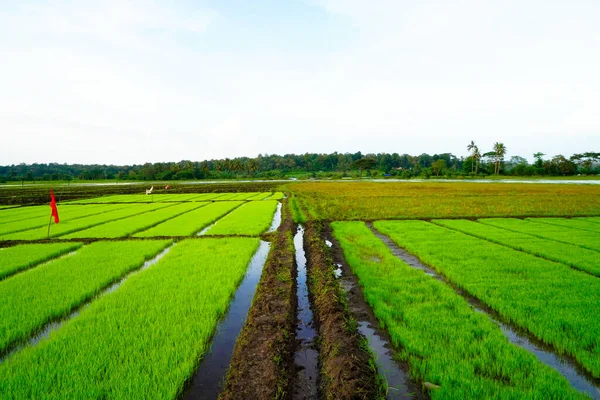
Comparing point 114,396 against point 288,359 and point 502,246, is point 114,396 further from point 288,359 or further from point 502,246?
point 502,246

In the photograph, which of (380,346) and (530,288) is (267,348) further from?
(530,288)

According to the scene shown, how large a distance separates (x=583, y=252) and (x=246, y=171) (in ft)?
363

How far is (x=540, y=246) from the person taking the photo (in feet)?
33.1

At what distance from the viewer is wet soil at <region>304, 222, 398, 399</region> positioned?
138 inches

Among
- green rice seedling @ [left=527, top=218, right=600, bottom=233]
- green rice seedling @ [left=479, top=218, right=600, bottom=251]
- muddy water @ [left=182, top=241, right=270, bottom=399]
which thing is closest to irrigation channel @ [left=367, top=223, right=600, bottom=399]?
muddy water @ [left=182, top=241, right=270, bottom=399]

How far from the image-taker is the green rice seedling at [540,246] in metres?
8.20

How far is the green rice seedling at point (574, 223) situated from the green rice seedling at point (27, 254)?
813 inches

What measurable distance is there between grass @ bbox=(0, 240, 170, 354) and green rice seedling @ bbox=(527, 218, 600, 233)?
58.5 feet

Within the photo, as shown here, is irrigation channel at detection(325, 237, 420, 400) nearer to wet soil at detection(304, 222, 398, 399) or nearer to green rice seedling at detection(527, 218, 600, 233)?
wet soil at detection(304, 222, 398, 399)

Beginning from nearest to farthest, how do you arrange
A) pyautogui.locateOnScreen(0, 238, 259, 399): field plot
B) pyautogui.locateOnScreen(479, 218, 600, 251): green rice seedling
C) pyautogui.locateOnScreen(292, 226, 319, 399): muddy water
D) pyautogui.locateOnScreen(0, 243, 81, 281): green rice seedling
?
pyautogui.locateOnScreen(0, 238, 259, 399): field plot < pyautogui.locateOnScreen(292, 226, 319, 399): muddy water < pyautogui.locateOnScreen(0, 243, 81, 281): green rice seedling < pyautogui.locateOnScreen(479, 218, 600, 251): green rice seedling

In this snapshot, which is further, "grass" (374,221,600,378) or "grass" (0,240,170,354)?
"grass" (0,240,170,354)

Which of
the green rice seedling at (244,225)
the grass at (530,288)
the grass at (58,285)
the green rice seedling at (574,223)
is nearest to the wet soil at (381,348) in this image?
the grass at (530,288)

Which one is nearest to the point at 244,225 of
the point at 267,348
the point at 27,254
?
the point at 27,254

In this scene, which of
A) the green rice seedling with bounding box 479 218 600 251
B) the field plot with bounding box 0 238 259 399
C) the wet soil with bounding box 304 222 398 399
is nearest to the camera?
the wet soil with bounding box 304 222 398 399
